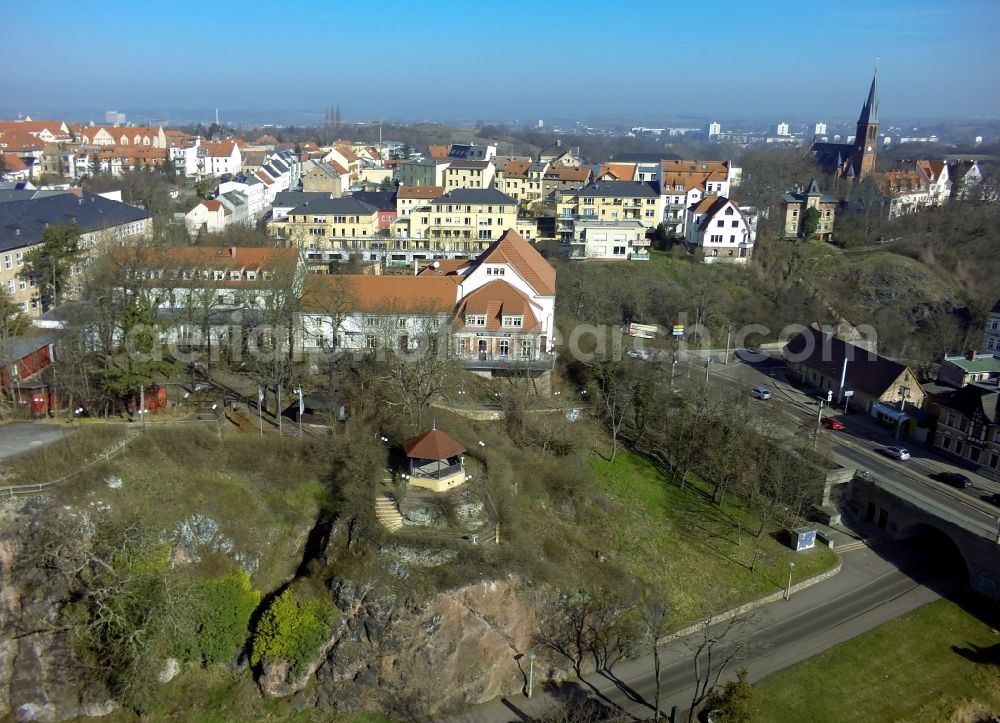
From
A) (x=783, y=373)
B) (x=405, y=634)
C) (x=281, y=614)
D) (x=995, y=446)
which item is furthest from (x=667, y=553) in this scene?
(x=783, y=373)

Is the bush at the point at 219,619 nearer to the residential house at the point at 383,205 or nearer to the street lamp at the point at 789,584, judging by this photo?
the street lamp at the point at 789,584

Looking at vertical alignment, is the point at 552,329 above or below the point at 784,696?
above

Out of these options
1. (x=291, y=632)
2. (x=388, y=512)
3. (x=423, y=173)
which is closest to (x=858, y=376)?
(x=388, y=512)

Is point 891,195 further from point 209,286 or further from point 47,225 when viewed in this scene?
point 47,225

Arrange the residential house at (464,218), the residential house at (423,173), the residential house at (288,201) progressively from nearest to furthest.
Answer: the residential house at (464,218)
the residential house at (288,201)
the residential house at (423,173)

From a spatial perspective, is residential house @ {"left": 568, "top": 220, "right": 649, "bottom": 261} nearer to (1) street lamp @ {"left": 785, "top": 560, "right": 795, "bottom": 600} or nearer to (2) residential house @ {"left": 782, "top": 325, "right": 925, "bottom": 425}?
(2) residential house @ {"left": 782, "top": 325, "right": 925, "bottom": 425}

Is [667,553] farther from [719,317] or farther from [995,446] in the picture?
[719,317]

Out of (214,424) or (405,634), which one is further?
(214,424)

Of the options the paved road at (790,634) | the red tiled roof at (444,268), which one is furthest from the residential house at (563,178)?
the paved road at (790,634)
